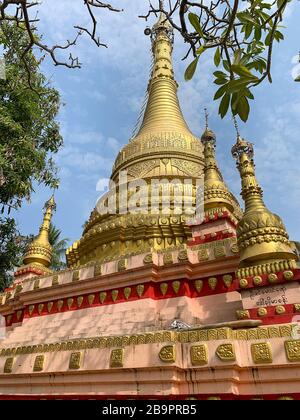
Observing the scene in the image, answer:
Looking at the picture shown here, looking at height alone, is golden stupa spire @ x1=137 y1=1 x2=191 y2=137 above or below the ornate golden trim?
above

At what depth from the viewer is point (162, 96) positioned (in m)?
14.9

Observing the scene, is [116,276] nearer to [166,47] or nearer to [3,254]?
[3,254]

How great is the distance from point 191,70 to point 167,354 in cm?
385

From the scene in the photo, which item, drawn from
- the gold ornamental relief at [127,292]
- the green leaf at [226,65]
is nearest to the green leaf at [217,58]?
the green leaf at [226,65]

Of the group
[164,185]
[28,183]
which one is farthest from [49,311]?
[164,185]

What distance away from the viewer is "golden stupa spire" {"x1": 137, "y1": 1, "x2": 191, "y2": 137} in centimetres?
1403

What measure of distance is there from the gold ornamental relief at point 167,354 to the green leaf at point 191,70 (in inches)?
148

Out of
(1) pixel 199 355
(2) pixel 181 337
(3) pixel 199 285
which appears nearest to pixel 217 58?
(1) pixel 199 355

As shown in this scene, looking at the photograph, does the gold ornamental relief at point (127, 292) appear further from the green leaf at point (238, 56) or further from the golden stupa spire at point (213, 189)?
the green leaf at point (238, 56)

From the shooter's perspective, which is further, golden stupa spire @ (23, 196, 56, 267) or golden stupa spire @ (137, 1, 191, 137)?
golden stupa spire @ (137, 1, 191, 137)

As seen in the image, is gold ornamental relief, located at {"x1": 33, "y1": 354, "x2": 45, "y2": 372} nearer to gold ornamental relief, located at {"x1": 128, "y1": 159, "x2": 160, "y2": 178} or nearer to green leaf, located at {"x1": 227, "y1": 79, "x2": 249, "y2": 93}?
green leaf, located at {"x1": 227, "y1": 79, "x2": 249, "y2": 93}
